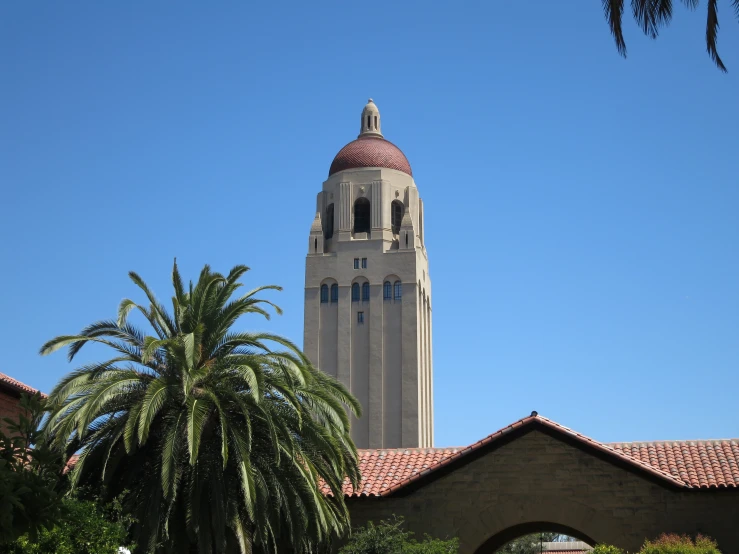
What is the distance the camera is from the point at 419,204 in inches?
2707

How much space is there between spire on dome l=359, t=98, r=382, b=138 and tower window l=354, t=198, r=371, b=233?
20.4ft

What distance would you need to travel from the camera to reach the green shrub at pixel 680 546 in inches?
814

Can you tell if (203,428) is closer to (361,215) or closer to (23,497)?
(23,497)

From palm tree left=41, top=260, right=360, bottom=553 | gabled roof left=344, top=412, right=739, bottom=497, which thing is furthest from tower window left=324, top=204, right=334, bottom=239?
palm tree left=41, top=260, right=360, bottom=553

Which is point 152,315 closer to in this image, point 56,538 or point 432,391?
point 56,538

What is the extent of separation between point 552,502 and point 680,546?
162 inches

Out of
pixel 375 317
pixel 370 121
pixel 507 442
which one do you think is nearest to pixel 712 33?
pixel 507 442

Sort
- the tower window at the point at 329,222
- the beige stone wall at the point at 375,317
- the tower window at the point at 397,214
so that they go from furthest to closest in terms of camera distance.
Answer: the tower window at the point at 329,222 < the tower window at the point at 397,214 < the beige stone wall at the point at 375,317

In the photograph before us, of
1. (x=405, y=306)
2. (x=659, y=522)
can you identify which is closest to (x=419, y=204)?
(x=405, y=306)

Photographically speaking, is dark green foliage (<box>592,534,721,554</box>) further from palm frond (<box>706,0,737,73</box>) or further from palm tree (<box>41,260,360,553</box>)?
palm frond (<box>706,0,737,73</box>)

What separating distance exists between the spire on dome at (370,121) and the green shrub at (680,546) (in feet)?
167

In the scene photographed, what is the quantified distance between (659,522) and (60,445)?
13855 mm

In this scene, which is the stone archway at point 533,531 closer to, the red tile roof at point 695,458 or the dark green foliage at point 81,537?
the red tile roof at point 695,458

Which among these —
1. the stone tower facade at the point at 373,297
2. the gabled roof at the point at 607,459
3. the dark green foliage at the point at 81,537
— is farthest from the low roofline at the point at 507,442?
the stone tower facade at the point at 373,297
